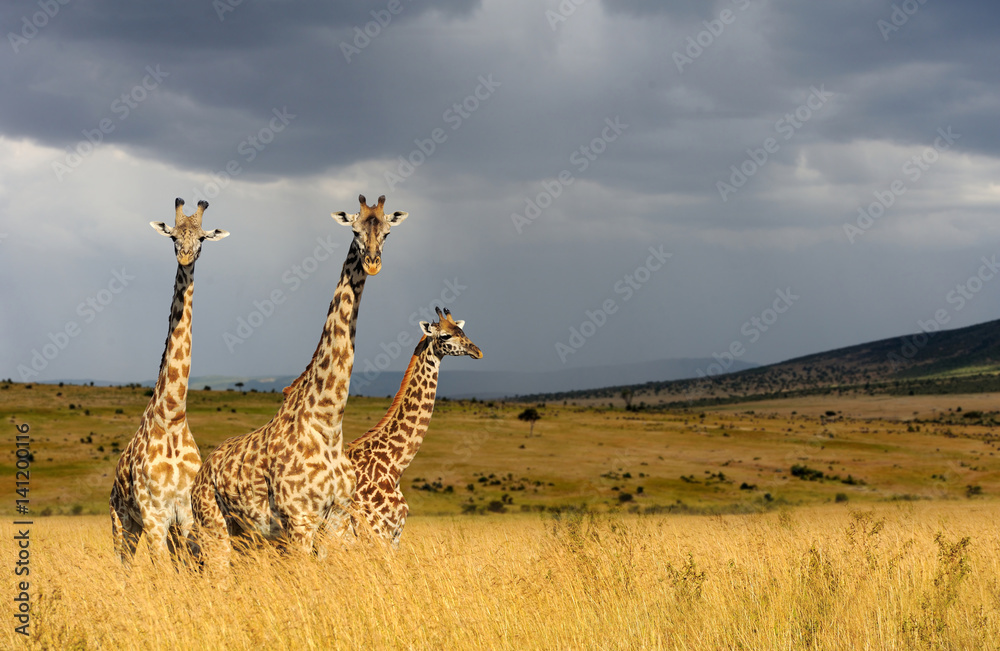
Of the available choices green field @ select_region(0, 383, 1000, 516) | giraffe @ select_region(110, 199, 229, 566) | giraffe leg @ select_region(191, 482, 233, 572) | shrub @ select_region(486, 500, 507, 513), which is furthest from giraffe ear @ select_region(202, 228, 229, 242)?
shrub @ select_region(486, 500, 507, 513)

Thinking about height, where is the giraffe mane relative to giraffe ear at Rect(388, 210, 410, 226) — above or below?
below

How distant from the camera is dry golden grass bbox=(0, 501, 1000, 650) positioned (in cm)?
721

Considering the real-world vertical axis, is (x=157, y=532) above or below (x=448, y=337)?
below

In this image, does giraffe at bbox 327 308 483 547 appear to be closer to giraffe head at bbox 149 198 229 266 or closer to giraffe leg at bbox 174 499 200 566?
giraffe leg at bbox 174 499 200 566

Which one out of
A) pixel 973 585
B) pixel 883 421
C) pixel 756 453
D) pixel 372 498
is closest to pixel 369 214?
pixel 372 498

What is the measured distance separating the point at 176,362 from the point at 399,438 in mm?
3213

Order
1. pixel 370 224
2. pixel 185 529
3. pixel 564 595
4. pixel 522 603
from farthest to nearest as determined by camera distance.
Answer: pixel 185 529
pixel 370 224
pixel 564 595
pixel 522 603

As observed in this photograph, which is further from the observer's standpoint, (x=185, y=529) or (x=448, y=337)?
(x=448, y=337)

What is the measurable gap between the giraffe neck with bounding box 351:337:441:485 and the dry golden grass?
2128 millimetres

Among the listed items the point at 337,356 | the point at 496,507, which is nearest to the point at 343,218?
the point at 337,356

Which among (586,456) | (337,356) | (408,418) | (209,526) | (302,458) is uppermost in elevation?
(337,356)

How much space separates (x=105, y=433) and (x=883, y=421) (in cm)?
9572

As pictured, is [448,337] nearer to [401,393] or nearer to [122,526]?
[401,393]

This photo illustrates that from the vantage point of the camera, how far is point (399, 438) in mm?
11750
